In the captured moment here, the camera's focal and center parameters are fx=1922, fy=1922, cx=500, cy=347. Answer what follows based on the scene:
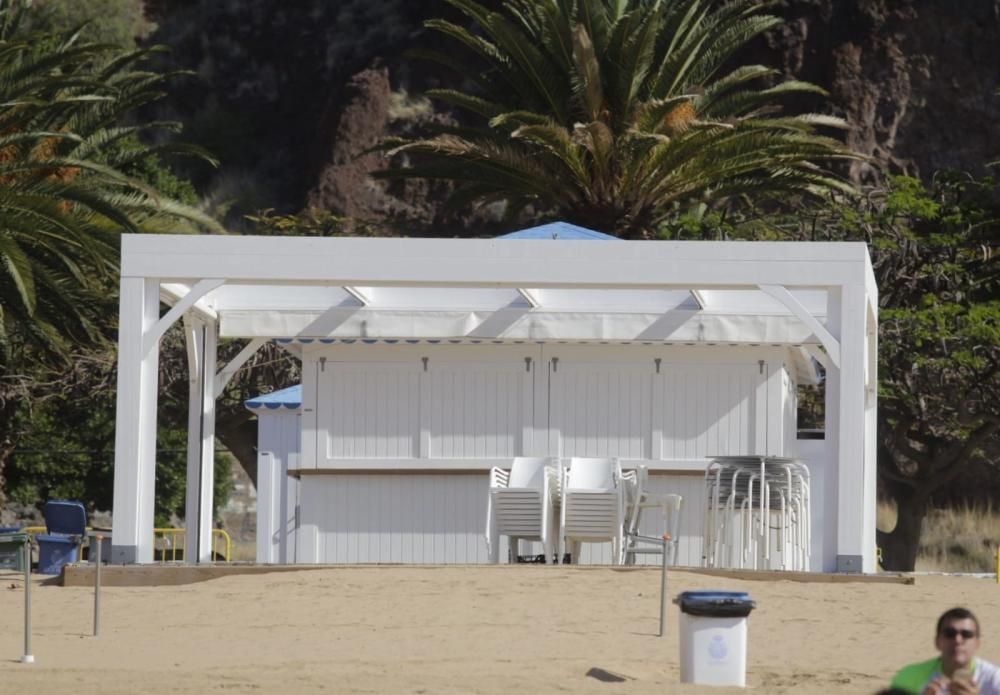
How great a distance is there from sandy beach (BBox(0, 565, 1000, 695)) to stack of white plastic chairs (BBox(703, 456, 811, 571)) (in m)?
1.22

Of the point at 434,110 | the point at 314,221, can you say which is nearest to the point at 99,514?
the point at 314,221

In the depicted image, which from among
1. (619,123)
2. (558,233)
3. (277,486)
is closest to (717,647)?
(558,233)

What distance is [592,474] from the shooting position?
16.3 meters

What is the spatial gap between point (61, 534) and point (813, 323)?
7.55m

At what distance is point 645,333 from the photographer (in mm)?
17812

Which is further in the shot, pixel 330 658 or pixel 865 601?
pixel 865 601

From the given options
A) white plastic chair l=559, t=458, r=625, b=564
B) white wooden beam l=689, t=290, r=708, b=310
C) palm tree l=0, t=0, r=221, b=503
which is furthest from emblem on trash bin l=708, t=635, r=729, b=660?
palm tree l=0, t=0, r=221, b=503

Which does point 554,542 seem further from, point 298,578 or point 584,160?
point 584,160

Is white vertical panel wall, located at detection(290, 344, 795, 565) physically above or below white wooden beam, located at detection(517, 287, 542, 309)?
below

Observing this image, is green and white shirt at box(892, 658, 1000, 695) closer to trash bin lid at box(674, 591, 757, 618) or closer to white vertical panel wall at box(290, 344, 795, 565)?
trash bin lid at box(674, 591, 757, 618)

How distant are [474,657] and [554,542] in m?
5.07

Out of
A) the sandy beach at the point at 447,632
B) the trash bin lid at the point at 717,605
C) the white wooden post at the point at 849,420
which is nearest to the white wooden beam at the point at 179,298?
the sandy beach at the point at 447,632

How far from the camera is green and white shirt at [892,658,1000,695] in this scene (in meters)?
7.54

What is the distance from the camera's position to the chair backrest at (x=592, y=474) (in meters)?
16.2
